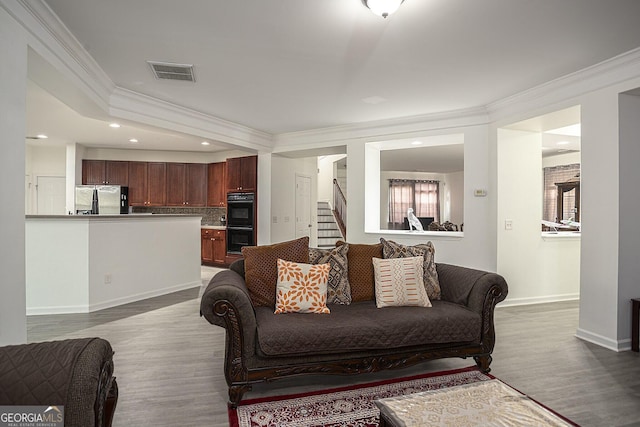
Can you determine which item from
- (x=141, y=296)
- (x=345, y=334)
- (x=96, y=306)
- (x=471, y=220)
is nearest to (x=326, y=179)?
(x=471, y=220)

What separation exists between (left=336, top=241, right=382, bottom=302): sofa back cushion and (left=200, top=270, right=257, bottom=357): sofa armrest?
1043 millimetres

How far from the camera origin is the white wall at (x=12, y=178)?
7.14 ft

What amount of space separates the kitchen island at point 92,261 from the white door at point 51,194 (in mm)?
4110

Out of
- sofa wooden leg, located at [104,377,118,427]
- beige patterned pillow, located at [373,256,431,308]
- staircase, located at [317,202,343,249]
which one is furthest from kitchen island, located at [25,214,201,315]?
staircase, located at [317,202,343,249]

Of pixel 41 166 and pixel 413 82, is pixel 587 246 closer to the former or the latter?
pixel 413 82

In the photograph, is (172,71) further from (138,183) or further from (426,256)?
(138,183)

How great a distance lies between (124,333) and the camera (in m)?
3.64

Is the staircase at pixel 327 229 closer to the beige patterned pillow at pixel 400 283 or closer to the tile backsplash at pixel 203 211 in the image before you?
the tile backsplash at pixel 203 211

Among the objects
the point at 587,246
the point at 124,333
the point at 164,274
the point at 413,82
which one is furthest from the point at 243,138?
the point at 587,246

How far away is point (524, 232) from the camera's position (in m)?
4.84

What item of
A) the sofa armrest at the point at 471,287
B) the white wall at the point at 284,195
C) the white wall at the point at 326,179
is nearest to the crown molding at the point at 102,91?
the white wall at the point at 284,195

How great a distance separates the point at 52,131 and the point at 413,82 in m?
6.27

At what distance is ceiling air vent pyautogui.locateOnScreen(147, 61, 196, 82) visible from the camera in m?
3.45

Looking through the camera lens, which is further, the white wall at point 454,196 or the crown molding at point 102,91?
the white wall at point 454,196
